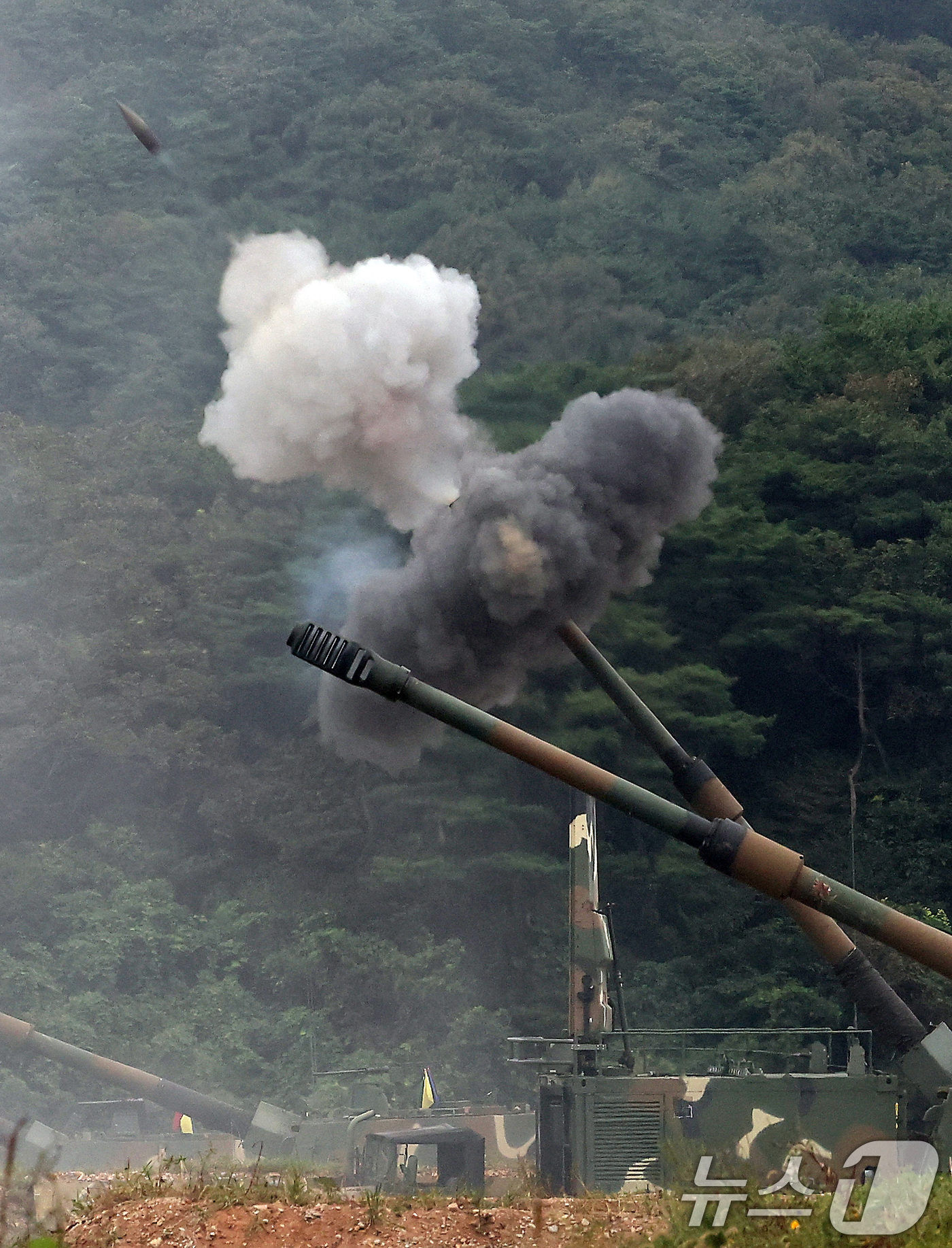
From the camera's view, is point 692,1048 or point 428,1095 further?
point 428,1095

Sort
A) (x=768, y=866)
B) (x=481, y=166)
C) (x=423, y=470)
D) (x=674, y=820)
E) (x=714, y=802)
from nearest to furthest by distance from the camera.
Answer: (x=768, y=866) → (x=674, y=820) → (x=714, y=802) → (x=423, y=470) → (x=481, y=166)

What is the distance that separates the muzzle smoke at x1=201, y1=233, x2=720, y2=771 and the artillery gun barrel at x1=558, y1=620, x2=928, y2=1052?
81 centimetres

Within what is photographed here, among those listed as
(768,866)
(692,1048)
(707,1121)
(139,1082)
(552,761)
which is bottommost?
(139,1082)

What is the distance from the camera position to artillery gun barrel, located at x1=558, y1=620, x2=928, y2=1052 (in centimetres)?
1692

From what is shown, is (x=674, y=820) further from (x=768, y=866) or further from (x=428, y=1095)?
(x=428, y=1095)

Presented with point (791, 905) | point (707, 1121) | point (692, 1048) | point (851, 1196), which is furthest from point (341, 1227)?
point (791, 905)

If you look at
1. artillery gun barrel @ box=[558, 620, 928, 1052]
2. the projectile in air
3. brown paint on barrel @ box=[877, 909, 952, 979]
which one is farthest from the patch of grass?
the projectile in air

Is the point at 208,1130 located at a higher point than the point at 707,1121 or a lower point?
lower

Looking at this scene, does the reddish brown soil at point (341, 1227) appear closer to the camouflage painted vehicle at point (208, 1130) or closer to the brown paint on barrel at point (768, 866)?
the brown paint on barrel at point (768, 866)

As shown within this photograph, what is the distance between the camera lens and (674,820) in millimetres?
14766

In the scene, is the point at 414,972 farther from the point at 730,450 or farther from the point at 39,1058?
the point at 730,450

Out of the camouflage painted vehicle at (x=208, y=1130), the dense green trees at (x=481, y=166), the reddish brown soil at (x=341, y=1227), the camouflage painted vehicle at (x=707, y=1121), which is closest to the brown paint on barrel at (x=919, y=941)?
the camouflage painted vehicle at (x=707, y=1121)

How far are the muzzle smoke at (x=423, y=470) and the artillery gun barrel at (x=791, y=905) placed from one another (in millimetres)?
814

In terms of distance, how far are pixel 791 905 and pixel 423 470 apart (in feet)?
18.7
